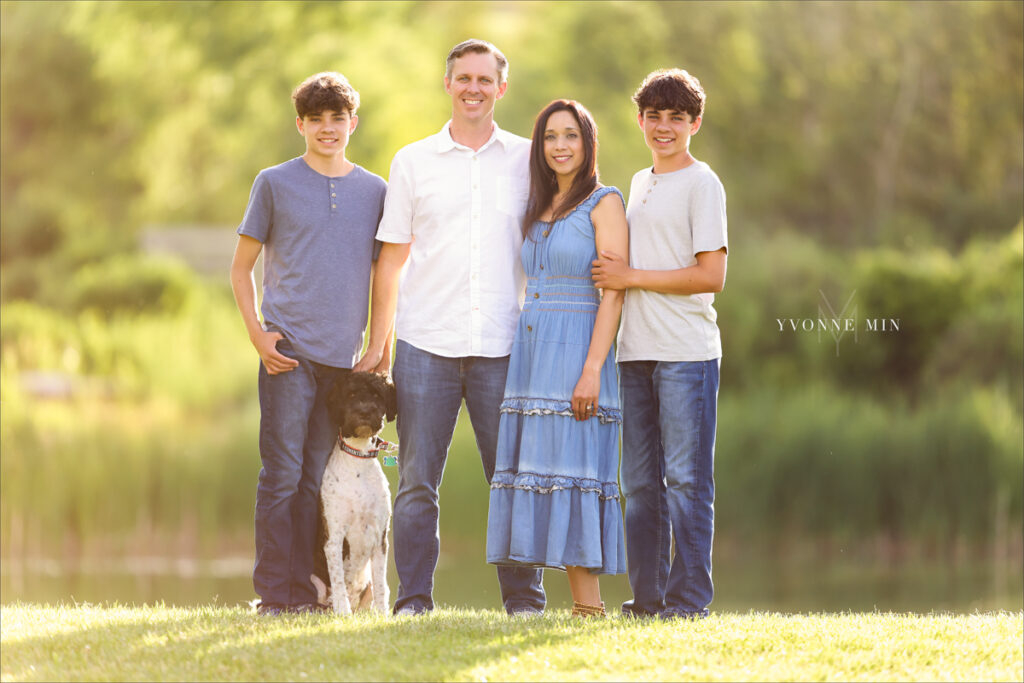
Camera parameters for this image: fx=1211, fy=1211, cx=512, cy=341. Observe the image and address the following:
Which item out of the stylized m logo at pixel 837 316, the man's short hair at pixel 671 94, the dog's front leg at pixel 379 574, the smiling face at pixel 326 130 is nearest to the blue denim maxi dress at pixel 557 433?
the man's short hair at pixel 671 94

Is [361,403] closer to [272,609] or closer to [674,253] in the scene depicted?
[272,609]

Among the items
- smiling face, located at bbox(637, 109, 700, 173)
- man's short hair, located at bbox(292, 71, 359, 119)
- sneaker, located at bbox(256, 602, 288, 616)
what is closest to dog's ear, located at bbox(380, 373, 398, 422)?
sneaker, located at bbox(256, 602, 288, 616)

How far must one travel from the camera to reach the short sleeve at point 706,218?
4859 millimetres

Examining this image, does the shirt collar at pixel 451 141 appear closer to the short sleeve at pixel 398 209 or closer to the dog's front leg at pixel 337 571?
the short sleeve at pixel 398 209

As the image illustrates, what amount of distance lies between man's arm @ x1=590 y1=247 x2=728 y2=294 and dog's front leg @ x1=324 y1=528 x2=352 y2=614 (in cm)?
157

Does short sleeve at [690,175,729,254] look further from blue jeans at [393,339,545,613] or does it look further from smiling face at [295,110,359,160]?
smiling face at [295,110,359,160]

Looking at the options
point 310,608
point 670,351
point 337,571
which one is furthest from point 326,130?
point 310,608

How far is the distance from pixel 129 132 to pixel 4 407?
9412mm

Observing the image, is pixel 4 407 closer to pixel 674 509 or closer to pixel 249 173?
pixel 249 173

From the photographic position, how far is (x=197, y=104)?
2075 centimetres

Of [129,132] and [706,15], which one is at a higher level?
[706,15]

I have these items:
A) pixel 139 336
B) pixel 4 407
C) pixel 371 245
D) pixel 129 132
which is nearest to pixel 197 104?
pixel 129 132

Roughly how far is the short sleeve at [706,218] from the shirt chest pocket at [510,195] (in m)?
0.71

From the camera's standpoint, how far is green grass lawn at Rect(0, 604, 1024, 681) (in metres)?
4.19
